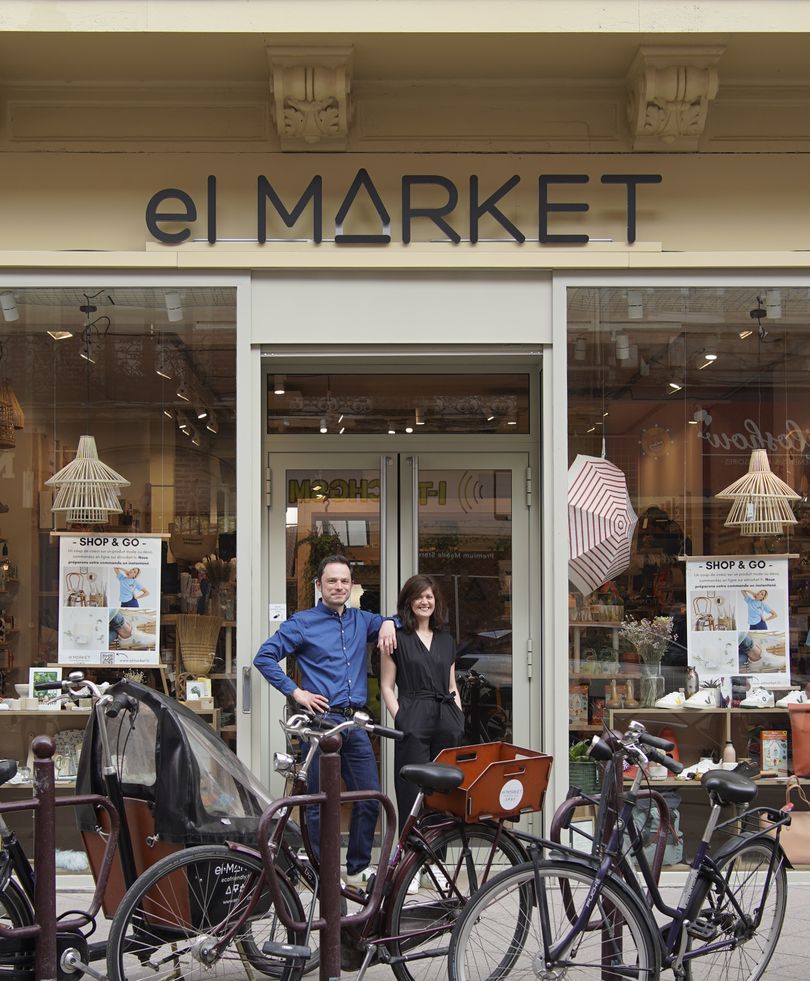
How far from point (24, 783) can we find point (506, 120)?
15.8 ft

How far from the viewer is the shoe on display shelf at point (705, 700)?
6.62 m

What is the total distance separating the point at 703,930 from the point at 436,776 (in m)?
1.20

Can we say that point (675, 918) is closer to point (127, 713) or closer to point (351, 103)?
point (127, 713)

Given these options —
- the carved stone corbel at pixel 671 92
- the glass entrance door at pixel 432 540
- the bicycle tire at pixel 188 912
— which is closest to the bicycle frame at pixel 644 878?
the bicycle tire at pixel 188 912

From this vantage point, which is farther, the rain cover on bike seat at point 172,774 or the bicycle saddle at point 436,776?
the rain cover on bike seat at point 172,774

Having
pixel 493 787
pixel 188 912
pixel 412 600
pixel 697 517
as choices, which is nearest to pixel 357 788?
pixel 412 600

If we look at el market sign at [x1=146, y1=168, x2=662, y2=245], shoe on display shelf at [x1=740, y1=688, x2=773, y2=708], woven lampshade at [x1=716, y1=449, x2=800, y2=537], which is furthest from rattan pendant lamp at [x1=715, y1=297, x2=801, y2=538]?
el market sign at [x1=146, y1=168, x2=662, y2=245]

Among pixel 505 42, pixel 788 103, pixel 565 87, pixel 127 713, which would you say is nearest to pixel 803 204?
pixel 788 103

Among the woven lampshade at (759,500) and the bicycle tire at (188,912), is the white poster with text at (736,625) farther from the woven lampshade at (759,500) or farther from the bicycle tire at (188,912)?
the bicycle tire at (188,912)

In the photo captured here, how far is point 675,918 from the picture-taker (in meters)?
4.28

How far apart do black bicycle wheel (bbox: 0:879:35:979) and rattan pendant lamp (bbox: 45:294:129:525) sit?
9.36 feet

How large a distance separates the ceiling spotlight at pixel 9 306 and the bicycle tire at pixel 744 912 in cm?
484

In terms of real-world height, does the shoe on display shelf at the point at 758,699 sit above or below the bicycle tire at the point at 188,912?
above

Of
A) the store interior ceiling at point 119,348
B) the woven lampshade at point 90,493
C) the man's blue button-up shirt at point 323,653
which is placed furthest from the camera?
the woven lampshade at point 90,493
